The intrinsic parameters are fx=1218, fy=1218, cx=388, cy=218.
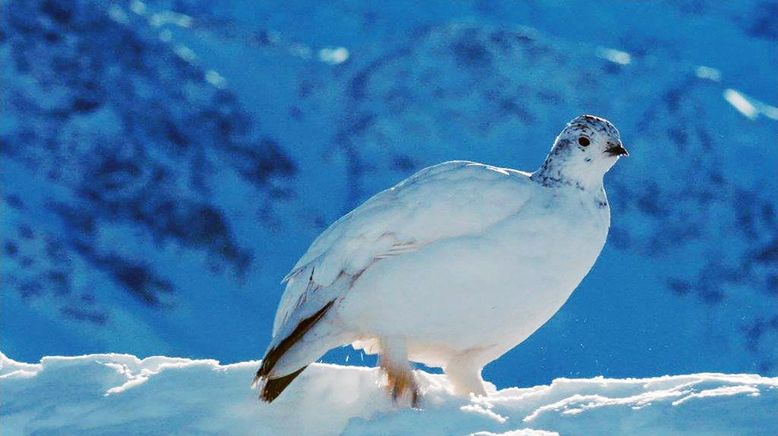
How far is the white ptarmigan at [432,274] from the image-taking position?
153 inches

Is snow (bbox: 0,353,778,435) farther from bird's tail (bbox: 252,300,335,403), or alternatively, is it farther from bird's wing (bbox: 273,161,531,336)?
bird's wing (bbox: 273,161,531,336)

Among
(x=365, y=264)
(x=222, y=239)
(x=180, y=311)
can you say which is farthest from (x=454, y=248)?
(x=222, y=239)

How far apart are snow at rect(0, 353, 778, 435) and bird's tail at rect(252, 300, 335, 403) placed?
0.05 metres

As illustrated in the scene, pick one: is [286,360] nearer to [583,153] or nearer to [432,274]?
[432,274]

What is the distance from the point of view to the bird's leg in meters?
3.79

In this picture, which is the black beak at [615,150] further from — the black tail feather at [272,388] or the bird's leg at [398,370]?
the black tail feather at [272,388]

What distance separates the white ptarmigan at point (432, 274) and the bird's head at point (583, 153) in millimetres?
214

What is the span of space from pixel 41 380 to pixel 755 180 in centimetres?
1475

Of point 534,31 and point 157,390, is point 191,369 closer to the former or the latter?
point 157,390

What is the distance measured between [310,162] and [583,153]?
13306mm

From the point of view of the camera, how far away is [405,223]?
394cm

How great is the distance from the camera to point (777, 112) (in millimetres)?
18484

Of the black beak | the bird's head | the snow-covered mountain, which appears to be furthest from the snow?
the snow-covered mountain

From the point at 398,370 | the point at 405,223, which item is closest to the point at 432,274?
the point at 405,223
